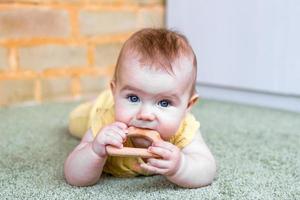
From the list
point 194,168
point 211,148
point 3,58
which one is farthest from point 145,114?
point 3,58

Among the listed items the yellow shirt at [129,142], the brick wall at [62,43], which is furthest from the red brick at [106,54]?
the yellow shirt at [129,142]

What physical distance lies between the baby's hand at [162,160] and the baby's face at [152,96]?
40mm

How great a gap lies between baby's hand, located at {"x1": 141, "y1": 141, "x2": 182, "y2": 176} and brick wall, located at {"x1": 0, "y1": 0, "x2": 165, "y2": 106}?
3.06 feet

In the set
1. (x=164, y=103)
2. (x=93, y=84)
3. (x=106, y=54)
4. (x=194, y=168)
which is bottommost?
(x=93, y=84)

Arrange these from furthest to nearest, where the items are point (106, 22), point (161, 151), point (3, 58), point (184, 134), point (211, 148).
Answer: point (106, 22) < point (3, 58) < point (211, 148) < point (184, 134) < point (161, 151)

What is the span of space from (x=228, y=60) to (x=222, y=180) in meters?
0.90

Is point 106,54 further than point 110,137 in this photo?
Yes

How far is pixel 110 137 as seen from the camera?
2.44 ft

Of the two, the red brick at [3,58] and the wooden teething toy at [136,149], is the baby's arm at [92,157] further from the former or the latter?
the red brick at [3,58]

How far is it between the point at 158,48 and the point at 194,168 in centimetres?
21

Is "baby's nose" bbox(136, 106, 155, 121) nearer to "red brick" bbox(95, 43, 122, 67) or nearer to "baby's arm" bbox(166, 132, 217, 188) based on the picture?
"baby's arm" bbox(166, 132, 217, 188)

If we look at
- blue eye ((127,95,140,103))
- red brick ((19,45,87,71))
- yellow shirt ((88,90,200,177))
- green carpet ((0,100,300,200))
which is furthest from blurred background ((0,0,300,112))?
blue eye ((127,95,140,103))

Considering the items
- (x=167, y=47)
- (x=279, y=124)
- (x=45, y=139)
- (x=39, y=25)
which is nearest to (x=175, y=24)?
(x=39, y=25)

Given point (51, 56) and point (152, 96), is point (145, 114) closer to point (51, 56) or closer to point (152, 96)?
Answer: point (152, 96)
